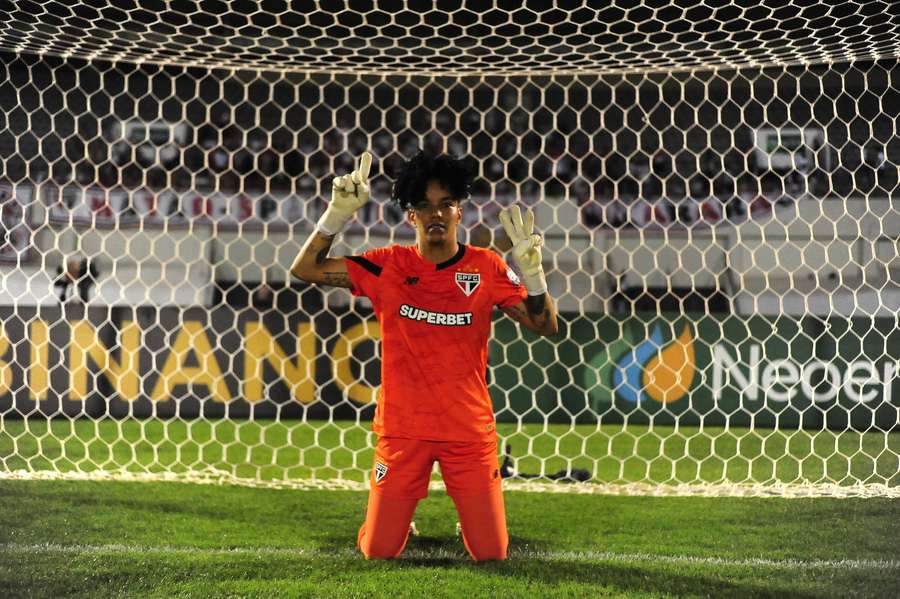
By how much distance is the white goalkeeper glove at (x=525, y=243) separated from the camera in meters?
2.40

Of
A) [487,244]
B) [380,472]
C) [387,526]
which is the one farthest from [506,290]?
[487,244]

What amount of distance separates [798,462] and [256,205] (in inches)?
242

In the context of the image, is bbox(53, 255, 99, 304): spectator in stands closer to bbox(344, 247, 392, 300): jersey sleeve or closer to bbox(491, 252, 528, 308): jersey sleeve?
bbox(344, 247, 392, 300): jersey sleeve

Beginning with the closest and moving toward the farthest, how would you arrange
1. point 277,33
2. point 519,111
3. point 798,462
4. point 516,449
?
point 277,33 < point 798,462 < point 516,449 < point 519,111

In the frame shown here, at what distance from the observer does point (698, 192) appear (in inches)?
355

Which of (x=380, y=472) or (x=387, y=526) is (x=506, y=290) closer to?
(x=380, y=472)

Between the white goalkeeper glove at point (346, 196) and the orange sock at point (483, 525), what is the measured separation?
0.96m

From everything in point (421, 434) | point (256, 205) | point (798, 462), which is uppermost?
point (256, 205)

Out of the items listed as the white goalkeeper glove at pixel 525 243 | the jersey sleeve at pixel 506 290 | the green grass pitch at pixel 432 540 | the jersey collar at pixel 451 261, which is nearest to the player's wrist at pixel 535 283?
the white goalkeeper glove at pixel 525 243

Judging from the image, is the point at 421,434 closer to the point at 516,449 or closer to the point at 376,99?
the point at 516,449

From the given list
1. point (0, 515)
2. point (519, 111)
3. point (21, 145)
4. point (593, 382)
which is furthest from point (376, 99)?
point (0, 515)

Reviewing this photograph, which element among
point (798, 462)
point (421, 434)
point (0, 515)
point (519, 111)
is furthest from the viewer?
point (519, 111)

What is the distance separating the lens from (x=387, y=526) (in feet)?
8.58

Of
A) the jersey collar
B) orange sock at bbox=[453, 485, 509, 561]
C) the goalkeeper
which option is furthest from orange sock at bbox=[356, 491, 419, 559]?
the jersey collar
